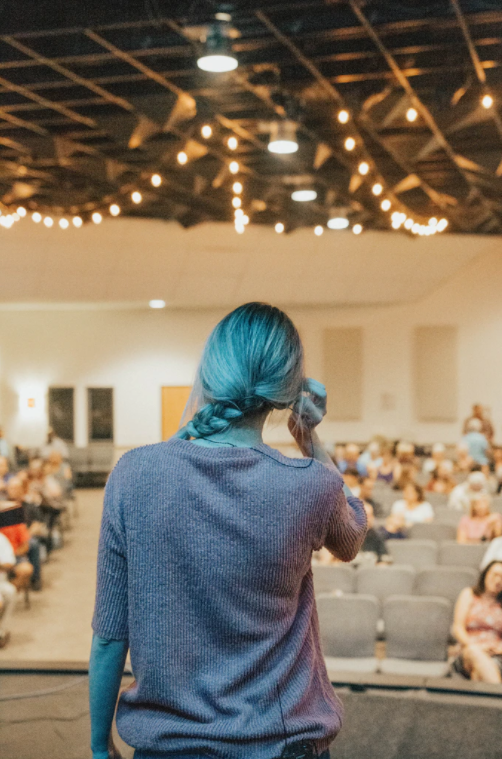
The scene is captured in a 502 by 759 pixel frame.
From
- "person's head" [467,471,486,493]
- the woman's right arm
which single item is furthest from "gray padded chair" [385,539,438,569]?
"person's head" [467,471,486,493]

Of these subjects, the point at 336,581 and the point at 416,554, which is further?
the point at 416,554

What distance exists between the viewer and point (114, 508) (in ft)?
4.45

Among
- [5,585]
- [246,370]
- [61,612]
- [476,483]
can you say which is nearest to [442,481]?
[476,483]

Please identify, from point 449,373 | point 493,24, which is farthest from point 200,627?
point 449,373

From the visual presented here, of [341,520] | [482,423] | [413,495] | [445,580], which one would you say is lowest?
[445,580]

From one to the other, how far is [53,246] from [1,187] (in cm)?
304

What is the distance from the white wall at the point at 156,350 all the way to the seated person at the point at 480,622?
41.8 ft

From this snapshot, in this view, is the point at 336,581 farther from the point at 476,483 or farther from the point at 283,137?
the point at 283,137

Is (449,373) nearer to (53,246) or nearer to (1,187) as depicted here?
(53,246)

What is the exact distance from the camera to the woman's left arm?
55.1 inches

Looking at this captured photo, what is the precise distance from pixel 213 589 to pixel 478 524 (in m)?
7.11

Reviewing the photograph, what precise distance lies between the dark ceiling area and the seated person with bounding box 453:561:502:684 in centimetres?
388

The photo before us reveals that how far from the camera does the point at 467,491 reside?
1001cm

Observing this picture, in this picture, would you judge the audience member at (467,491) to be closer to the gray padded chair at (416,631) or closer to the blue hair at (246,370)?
the gray padded chair at (416,631)
